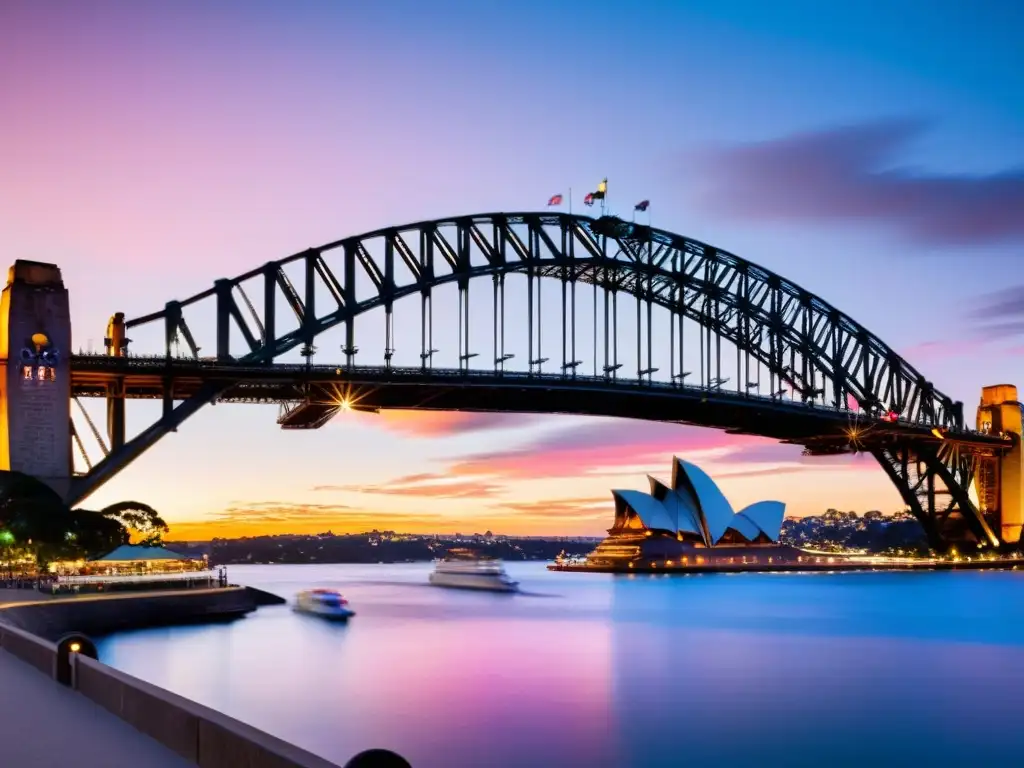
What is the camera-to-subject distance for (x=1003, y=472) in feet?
407

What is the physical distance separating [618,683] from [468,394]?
122ft

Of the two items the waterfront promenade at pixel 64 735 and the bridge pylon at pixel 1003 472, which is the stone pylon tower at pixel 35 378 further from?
the bridge pylon at pixel 1003 472

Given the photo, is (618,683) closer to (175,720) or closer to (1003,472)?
(175,720)

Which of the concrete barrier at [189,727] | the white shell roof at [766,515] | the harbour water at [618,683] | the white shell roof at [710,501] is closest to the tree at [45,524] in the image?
the harbour water at [618,683]

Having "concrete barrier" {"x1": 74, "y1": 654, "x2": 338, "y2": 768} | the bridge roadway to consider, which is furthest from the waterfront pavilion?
"concrete barrier" {"x1": 74, "y1": 654, "x2": 338, "y2": 768}

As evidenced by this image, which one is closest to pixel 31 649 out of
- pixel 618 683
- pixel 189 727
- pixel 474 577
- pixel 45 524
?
pixel 189 727

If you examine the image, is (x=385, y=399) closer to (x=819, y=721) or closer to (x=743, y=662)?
(x=743, y=662)

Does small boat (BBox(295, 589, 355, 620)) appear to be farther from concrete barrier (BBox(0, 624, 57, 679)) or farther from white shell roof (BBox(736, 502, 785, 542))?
white shell roof (BBox(736, 502, 785, 542))

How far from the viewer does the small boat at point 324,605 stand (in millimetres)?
71125

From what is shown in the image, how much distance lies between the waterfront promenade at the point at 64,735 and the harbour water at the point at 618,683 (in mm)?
12168

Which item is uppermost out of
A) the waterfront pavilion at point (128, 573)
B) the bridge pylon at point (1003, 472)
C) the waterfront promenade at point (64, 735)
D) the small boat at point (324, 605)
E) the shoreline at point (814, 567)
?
the bridge pylon at point (1003, 472)

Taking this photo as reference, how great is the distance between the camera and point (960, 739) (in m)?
29.4

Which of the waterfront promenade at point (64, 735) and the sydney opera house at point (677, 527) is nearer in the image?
the waterfront promenade at point (64, 735)

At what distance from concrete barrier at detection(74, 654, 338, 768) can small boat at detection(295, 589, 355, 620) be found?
187 feet
